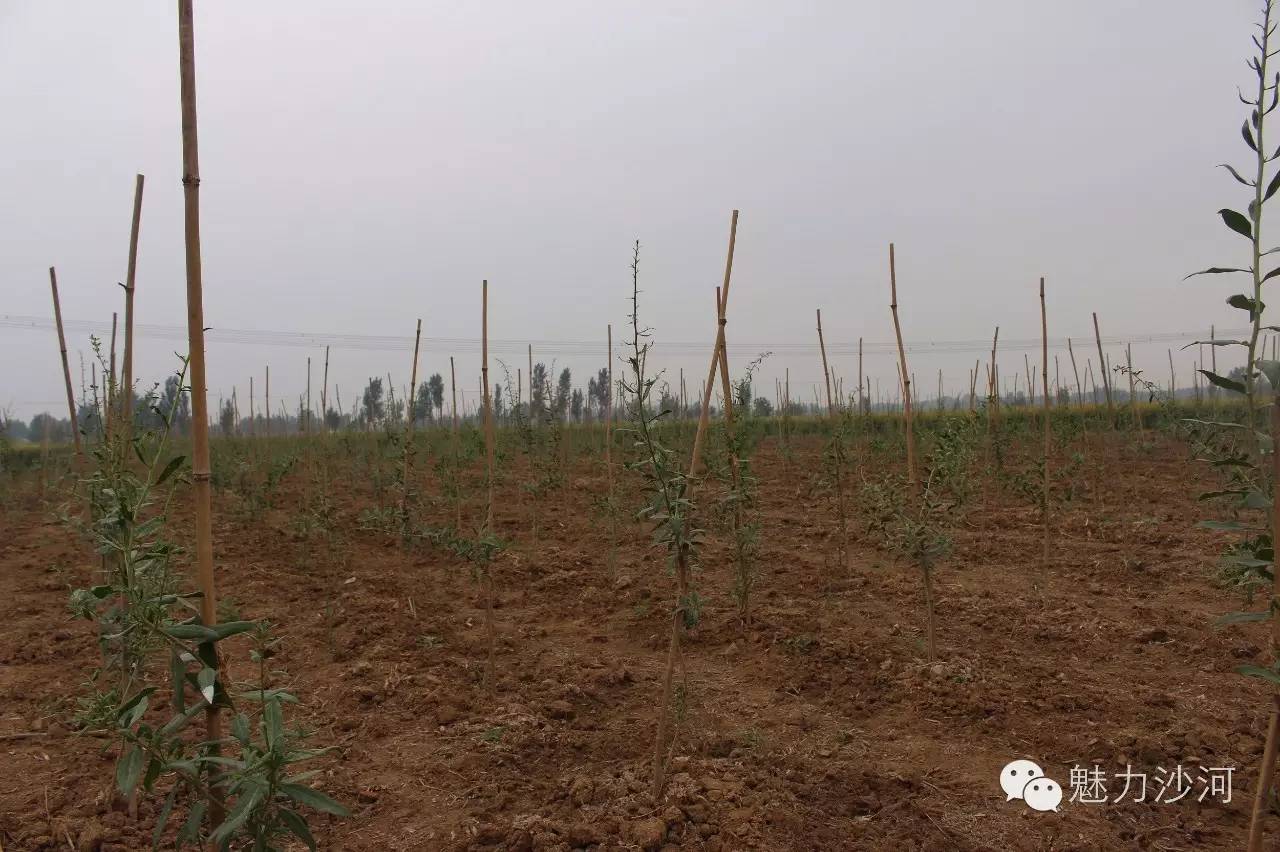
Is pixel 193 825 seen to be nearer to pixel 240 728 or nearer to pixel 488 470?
pixel 240 728

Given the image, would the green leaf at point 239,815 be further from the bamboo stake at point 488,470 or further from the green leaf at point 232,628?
the bamboo stake at point 488,470

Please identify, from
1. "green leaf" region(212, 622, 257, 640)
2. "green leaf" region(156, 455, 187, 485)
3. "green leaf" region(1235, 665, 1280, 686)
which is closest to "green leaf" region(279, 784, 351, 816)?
"green leaf" region(212, 622, 257, 640)

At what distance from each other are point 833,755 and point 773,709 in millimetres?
497

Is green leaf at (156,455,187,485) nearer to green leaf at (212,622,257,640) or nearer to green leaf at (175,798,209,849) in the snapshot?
green leaf at (212,622,257,640)

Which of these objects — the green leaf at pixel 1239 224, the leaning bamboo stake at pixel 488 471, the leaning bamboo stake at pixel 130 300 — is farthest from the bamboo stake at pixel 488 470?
the green leaf at pixel 1239 224

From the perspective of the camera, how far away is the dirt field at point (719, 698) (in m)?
2.50

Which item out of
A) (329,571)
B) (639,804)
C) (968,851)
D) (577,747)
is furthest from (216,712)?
(329,571)

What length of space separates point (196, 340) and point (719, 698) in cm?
286

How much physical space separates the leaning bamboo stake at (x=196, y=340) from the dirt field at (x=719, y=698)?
3.89 feet

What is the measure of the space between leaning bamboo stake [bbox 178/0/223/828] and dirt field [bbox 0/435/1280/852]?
Answer: 3.89 feet

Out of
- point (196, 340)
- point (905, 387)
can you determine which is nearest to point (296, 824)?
point (196, 340)

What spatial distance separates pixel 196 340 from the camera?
5.38 ft

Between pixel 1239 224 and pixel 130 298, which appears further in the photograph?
pixel 130 298

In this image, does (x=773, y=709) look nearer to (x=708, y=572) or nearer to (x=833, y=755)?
(x=833, y=755)
